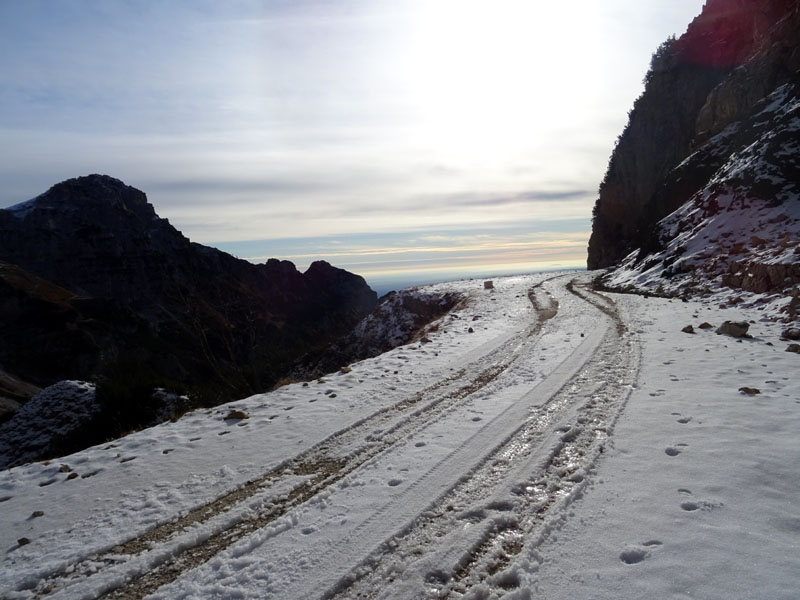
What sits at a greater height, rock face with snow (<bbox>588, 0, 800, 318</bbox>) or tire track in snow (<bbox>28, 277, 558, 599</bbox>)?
rock face with snow (<bbox>588, 0, 800, 318</bbox>)

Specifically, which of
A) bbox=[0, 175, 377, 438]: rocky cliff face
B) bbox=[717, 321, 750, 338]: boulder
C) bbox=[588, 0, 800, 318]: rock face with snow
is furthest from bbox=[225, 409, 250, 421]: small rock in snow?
bbox=[588, 0, 800, 318]: rock face with snow

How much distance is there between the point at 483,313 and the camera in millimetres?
23453

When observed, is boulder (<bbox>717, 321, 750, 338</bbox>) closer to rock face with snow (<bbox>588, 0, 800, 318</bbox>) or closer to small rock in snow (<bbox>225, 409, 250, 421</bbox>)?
rock face with snow (<bbox>588, 0, 800, 318</bbox>)

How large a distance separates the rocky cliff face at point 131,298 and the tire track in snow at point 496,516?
520 inches

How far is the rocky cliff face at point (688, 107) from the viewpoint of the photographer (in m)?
35.2

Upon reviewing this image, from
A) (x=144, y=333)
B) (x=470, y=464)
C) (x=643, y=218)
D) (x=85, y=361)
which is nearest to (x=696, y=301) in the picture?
(x=470, y=464)

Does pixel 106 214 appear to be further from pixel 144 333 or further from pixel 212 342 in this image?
pixel 144 333

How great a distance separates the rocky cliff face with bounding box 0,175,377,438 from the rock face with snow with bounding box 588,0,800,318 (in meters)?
23.9

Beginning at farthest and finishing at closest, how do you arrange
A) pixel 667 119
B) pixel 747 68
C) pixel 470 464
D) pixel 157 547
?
pixel 667 119
pixel 747 68
pixel 470 464
pixel 157 547

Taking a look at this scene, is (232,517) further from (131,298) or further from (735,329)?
(131,298)

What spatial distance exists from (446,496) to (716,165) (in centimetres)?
3940

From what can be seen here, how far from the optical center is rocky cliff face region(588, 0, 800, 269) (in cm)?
3516

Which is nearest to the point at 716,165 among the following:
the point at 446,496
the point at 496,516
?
the point at 446,496

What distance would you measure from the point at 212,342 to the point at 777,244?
11339 cm
